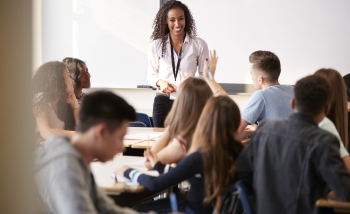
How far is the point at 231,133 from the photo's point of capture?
2.45 metres

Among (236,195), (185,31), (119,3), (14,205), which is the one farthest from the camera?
(119,3)

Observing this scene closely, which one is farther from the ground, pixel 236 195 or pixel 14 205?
pixel 14 205

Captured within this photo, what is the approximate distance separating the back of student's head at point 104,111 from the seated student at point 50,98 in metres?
2.01

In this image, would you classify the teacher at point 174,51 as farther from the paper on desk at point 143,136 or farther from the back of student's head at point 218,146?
the back of student's head at point 218,146

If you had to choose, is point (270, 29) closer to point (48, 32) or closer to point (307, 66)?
point (307, 66)

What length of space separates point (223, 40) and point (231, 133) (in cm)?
387

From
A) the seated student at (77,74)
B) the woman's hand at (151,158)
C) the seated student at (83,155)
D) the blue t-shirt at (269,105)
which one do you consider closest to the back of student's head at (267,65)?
the blue t-shirt at (269,105)

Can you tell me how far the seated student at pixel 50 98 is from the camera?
3711 mm

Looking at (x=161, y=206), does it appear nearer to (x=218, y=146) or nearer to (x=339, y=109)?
(x=218, y=146)

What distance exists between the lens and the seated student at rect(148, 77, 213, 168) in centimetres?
282

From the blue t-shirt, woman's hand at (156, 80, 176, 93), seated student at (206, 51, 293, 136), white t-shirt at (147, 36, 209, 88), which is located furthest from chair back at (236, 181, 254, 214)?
white t-shirt at (147, 36, 209, 88)

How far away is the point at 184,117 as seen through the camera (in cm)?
283

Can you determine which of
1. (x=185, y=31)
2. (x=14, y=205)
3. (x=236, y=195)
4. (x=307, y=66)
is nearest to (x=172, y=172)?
(x=236, y=195)

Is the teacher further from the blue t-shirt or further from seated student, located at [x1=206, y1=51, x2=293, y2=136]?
the blue t-shirt
